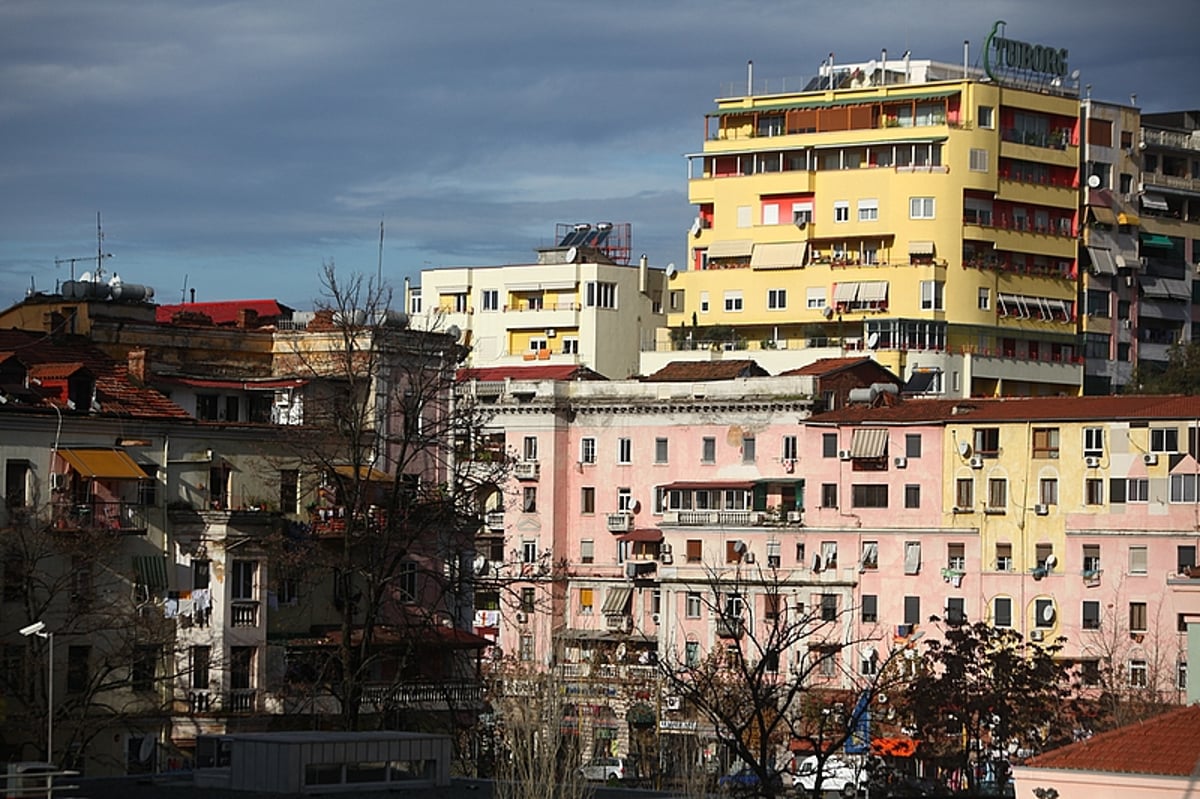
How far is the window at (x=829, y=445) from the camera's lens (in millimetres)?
114125

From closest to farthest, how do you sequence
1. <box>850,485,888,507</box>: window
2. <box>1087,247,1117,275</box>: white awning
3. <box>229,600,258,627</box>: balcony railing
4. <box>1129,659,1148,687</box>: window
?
<box>229,600,258,627</box>: balcony railing → <box>1129,659,1148,687</box>: window → <box>850,485,888,507</box>: window → <box>1087,247,1117,275</box>: white awning

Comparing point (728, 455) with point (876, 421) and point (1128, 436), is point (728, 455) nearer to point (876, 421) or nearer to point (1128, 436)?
point (876, 421)

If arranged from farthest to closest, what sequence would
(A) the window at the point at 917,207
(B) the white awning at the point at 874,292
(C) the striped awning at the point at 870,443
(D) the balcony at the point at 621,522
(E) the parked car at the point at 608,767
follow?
(A) the window at the point at 917,207 < (B) the white awning at the point at 874,292 < (D) the balcony at the point at 621,522 < (C) the striped awning at the point at 870,443 < (E) the parked car at the point at 608,767

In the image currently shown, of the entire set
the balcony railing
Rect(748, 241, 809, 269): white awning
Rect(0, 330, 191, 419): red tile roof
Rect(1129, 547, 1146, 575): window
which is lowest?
the balcony railing

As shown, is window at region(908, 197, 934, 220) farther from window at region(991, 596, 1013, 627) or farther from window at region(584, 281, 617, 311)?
window at region(991, 596, 1013, 627)

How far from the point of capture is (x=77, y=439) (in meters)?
77.3

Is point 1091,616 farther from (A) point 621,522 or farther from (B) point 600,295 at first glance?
(B) point 600,295

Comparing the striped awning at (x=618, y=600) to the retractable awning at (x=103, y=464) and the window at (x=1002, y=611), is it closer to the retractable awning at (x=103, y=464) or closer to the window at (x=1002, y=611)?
the window at (x=1002, y=611)

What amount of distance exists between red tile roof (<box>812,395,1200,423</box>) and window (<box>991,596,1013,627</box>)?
23.8ft

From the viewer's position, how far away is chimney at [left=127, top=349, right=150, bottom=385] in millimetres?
82750

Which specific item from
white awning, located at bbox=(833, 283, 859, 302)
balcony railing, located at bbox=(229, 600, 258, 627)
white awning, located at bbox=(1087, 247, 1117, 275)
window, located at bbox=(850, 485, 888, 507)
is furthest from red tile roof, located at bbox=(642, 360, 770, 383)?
balcony railing, located at bbox=(229, 600, 258, 627)

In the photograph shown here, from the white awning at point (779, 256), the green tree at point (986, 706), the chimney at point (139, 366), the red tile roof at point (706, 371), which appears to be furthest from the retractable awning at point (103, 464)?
the white awning at point (779, 256)

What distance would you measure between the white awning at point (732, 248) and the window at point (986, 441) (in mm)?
28991

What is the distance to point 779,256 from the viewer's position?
13575 centimetres
